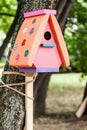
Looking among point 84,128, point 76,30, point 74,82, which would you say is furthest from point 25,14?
point 74,82

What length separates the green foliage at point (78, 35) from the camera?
7.36 m

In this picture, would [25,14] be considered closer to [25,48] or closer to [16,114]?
[25,48]

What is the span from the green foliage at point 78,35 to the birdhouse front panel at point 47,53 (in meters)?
3.82

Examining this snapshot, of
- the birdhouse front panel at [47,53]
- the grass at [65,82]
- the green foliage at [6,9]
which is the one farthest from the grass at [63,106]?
the birdhouse front panel at [47,53]

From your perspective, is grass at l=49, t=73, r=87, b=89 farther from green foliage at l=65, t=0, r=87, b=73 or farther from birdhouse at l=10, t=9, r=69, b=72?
birdhouse at l=10, t=9, r=69, b=72

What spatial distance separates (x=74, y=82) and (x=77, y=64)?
323 inches

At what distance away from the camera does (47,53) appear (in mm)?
3271

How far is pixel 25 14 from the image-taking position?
3.35 metres

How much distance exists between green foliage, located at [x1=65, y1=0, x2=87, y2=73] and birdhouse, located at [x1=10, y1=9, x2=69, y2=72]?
12.5 ft

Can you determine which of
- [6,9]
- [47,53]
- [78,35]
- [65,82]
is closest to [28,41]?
[47,53]

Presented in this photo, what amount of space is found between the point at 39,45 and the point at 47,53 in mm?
130

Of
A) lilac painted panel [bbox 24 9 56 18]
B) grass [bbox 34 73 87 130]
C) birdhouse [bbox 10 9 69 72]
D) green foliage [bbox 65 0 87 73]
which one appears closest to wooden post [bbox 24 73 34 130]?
birdhouse [bbox 10 9 69 72]

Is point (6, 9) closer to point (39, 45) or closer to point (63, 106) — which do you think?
point (63, 106)

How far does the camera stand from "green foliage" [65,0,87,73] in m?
7.36
